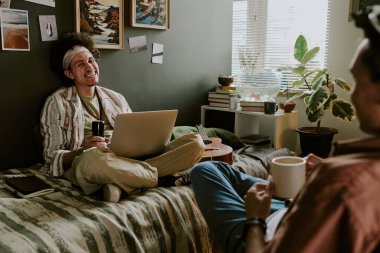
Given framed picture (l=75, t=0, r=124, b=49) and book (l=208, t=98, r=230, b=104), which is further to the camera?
book (l=208, t=98, r=230, b=104)

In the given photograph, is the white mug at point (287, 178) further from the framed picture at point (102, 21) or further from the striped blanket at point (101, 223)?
the framed picture at point (102, 21)

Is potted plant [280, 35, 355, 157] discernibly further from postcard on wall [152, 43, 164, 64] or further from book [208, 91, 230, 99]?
postcard on wall [152, 43, 164, 64]

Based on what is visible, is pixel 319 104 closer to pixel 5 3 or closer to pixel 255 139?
pixel 255 139

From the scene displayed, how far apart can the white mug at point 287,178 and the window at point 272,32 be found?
8.06ft

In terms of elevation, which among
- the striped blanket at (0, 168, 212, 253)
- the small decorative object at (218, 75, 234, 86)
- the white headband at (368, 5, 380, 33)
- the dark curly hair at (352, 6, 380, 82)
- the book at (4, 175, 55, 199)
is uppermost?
the white headband at (368, 5, 380, 33)

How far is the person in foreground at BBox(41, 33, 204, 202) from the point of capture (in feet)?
6.01

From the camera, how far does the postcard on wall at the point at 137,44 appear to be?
2841 mm

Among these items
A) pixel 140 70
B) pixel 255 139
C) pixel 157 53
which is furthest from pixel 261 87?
pixel 140 70

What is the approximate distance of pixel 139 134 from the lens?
6.40 ft

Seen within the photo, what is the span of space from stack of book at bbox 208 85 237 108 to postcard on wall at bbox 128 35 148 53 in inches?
30.8

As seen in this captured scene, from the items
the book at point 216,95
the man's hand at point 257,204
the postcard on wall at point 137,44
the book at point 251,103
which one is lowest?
the man's hand at point 257,204

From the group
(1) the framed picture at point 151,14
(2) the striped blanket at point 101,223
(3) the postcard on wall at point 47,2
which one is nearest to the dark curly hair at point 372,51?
(2) the striped blanket at point 101,223

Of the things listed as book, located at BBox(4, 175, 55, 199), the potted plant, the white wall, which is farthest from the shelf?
book, located at BBox(4, 175, 55, 199)

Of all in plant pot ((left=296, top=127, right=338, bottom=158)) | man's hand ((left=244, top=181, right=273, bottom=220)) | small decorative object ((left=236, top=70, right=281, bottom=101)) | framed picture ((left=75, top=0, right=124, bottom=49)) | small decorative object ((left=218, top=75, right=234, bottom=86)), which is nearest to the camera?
man's hand ((left=244, top=181, right=273, bottom=220))
